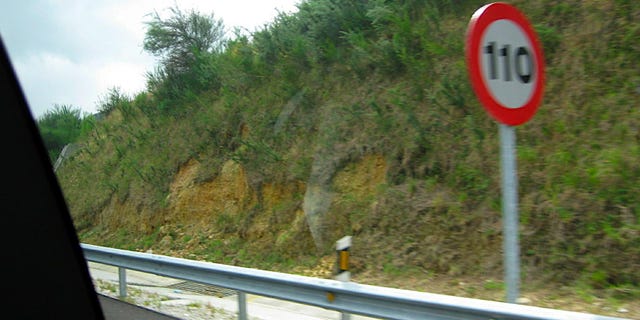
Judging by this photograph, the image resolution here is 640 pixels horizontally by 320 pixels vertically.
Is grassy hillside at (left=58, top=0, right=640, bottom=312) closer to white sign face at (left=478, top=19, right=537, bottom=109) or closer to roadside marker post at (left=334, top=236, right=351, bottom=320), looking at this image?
roadside marker post at (left=334, top=236, right=351, bottom=320)

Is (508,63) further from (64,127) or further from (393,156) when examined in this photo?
(64,127)

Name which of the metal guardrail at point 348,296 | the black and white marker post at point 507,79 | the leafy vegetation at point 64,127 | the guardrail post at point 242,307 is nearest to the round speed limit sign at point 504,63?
the black and white marker post at point 507,79

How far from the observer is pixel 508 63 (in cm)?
480

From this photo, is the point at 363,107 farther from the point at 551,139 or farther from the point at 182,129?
the point at 182,129

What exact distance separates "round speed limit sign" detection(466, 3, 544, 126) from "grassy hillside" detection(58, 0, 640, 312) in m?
2.55

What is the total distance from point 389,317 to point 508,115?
1752 millimetres

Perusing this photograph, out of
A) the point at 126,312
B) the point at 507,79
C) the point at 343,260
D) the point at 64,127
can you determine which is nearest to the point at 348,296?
the point at 343,260

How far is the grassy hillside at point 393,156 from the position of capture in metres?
7.32

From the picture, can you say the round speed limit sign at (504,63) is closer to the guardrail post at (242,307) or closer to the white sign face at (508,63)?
the white sign face at (508,63)

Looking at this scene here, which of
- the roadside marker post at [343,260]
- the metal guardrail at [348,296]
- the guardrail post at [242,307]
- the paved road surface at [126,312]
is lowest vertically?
the paved road surface at [126,312]

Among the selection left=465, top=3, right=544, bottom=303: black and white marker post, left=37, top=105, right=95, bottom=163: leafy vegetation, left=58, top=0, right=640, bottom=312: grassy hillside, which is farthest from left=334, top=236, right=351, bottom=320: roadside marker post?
left=37, top=105, right=95, bottom=163: leafy vegetation

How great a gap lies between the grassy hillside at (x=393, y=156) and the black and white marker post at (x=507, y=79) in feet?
7.70

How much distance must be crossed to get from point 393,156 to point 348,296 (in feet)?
16.5

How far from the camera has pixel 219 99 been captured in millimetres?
17016
